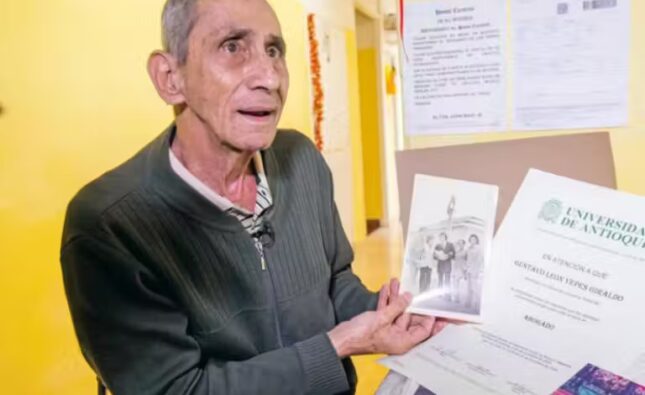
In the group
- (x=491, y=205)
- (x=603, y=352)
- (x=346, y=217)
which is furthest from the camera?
(x=346, y=217)

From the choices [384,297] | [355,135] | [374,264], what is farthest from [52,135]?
[355,135]

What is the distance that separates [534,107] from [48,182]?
142 cm

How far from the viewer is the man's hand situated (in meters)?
0.73

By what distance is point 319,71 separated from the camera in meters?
3.60

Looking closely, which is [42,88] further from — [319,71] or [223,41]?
[319,71]

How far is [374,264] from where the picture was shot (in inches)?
146

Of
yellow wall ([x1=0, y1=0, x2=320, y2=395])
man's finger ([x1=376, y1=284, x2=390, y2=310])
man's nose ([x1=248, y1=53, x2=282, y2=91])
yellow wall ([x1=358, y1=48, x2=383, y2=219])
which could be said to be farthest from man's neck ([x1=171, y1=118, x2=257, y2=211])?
yellow wall ([x1=358, y1=48, x2=383, y2=219])

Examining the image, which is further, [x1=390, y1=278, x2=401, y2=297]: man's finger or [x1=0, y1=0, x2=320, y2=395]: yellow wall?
[x1=0, y1=0, x2=320, y2=395]: yellow wall

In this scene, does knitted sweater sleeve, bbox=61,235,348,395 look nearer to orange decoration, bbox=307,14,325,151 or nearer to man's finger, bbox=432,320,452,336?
man's finger, bbox=432,320,452,336

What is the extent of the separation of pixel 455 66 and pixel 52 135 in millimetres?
1300

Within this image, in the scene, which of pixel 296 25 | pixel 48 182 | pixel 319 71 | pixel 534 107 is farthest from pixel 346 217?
pixel 534 107

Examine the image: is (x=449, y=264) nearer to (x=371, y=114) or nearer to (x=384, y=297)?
(x=384, y=297)

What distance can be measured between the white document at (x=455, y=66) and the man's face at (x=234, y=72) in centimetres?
24

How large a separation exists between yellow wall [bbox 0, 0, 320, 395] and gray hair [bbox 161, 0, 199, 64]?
972 millimetres
